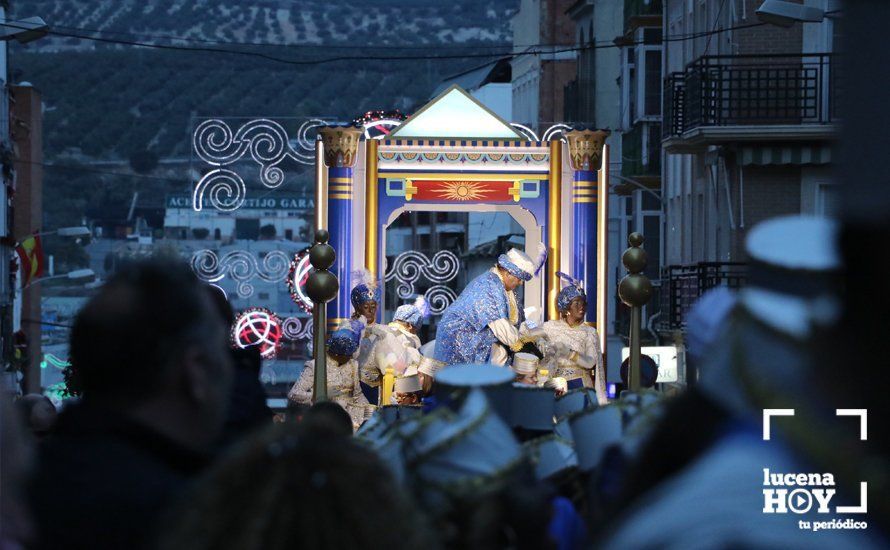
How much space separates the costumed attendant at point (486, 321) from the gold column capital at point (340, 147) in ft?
8.51

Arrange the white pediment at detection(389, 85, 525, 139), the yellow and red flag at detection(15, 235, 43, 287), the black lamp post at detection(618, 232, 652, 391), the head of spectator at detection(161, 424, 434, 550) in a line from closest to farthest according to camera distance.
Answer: the head of spectator at detection(161, 424, 434, 550)
the black lamp post at detection(618, 232, 652, 391)
the white pediment at detection(389, 85, 525, 139)
the yellow and red flag at detection(15, 235, 43, 287)

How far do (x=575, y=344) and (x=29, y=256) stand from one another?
96.1 ft

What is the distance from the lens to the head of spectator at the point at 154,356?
3.39 metres

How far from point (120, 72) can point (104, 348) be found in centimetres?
9860

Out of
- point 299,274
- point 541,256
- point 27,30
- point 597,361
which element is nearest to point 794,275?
point 597,361

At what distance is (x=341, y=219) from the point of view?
663 inches

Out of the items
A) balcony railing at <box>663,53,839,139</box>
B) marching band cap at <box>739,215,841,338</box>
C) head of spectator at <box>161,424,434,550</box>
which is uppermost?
balcony railing at <box>663,53,839,139</box>

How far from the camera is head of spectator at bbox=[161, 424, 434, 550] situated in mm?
2689

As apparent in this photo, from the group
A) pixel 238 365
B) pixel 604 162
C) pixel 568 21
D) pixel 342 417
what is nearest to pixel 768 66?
pixel 604 162

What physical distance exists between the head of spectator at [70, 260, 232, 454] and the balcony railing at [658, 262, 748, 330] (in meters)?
19.1

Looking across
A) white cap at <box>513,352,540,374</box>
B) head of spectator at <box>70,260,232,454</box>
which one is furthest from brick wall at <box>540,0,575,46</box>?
head of spectator at <box>70,260,232,454</box>

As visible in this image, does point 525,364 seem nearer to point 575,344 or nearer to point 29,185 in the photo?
point 575,344

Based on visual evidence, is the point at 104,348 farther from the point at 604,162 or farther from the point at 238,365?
the point at 604,162

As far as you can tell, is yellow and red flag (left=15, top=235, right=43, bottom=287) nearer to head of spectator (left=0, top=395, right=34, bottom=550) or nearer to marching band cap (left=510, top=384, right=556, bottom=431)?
marching band cap (left=510, top=384, right=556, bottom=431)
